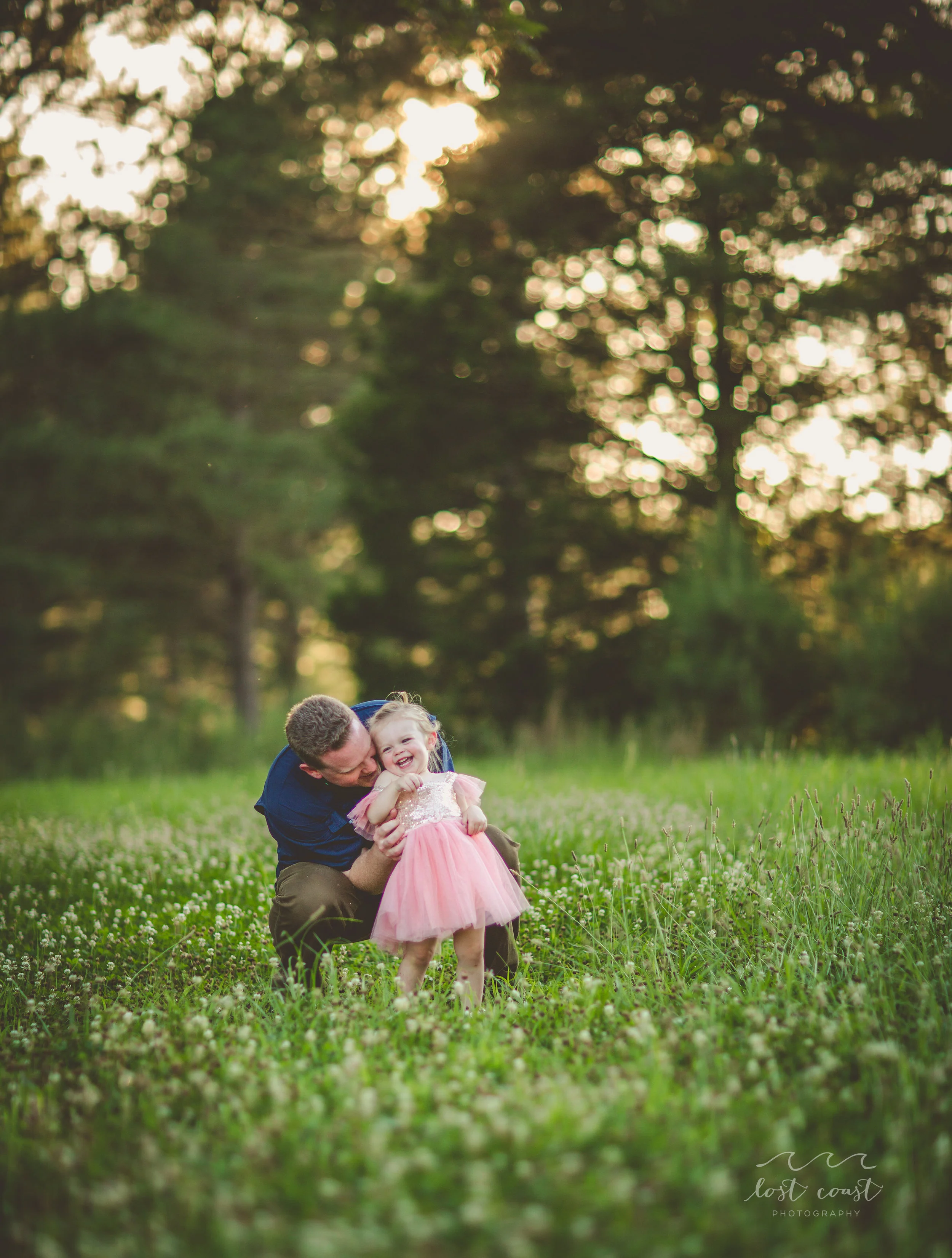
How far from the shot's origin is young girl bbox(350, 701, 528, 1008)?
3307 millimetres

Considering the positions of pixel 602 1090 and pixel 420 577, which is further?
pixel 420 577

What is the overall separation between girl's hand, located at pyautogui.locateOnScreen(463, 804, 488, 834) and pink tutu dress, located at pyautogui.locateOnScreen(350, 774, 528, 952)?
0.09 ft

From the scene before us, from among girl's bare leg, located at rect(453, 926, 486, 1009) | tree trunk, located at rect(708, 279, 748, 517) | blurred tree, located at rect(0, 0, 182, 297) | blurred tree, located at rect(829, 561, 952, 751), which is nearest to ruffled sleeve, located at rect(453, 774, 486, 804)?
girl's bare leg, located at rect(453, 926, 486, 1009)

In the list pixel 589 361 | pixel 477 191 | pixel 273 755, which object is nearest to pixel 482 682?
pixel 273 755

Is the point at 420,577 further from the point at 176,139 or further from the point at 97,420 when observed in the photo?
the point at 97,420

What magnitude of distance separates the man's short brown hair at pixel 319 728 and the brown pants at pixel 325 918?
520 mm

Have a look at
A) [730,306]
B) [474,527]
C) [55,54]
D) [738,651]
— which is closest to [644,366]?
[730,306]

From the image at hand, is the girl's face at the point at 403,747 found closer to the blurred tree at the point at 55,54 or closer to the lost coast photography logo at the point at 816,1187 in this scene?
the lost coast photography logo at the point at 816,1187

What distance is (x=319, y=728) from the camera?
3.53 metres

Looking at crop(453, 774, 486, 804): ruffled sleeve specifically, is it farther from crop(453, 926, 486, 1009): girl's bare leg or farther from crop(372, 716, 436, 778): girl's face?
crop(453, 926, 486, 1009): girl's bare leg

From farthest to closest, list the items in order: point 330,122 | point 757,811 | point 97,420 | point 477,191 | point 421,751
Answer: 1. point 97,420
2. point 330,122
3. point 477,191
4. point 757,811
5. point 421,751

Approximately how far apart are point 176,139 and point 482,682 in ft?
25.9

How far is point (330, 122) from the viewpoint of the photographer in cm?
1570

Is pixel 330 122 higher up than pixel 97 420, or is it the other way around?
pixel 330 122
